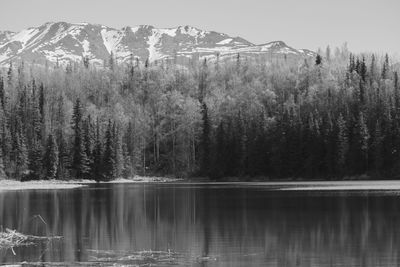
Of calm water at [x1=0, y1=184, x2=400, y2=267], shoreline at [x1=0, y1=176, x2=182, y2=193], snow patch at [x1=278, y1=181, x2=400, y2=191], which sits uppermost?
calm water at [x1=0, y1=184, x2=400, y2=267]

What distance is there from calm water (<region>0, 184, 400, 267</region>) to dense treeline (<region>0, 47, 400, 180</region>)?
240 feet

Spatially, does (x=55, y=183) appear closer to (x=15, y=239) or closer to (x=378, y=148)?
(x=378, y=148)

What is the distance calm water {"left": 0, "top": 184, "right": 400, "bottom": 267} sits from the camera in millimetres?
29219

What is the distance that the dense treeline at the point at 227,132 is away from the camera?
13212 cm

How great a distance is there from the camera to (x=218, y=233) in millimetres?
38125

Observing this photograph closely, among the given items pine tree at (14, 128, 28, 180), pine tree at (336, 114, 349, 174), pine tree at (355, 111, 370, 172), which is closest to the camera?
pine tree at (355, 111, 370, 172)

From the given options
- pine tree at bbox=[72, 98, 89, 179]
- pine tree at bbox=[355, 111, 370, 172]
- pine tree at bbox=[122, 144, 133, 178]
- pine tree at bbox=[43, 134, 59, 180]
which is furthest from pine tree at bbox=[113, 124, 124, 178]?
pine tree at bbox=[355, 111, 370, 172]

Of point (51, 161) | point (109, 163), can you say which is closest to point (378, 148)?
point (109, 163)

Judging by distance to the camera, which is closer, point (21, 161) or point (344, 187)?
point (344, 187)

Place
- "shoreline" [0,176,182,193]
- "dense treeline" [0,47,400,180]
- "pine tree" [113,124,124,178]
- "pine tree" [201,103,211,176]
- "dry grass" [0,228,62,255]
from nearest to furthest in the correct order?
"dry grass" [0,228,62,255] < "shoreline" [0,176,182,193] < "dense treeline" [0,47,400,180] < "pine tree" [113,124,124,178] < "pine tree" [201,103,211,176]

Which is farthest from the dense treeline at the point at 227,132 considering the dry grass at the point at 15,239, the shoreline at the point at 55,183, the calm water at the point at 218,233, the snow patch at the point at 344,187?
the dry grass at the point at 15,239

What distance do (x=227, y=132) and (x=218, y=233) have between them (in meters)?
114

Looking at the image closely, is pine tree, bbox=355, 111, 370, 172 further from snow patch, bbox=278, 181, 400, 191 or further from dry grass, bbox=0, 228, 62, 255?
dry grass, bbox=0, 228, 62, 255

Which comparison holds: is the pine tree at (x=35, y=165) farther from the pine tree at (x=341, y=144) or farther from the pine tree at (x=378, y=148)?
the pine tree at (x=378, y=148)
